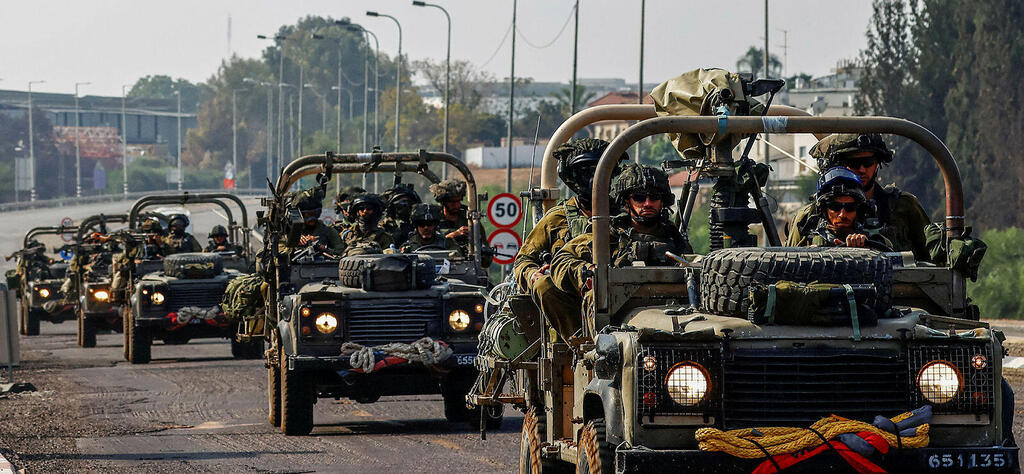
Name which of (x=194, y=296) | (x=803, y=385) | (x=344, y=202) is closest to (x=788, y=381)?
(x=803, y=385)

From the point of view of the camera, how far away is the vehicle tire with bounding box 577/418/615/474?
7504mm

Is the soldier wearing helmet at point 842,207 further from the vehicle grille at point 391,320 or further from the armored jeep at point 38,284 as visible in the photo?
the armored jeep at point 38,284

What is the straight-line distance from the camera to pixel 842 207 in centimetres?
898

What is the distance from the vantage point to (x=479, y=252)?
59.9ft

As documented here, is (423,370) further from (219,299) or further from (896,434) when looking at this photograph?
(219,299)

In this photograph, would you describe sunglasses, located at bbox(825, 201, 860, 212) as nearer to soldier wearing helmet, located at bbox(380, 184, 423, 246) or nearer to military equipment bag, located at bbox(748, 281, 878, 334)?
military equipment bag, located at bbox(748, 281, 878, 334)

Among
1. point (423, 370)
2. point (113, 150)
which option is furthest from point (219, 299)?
point (113, 150)

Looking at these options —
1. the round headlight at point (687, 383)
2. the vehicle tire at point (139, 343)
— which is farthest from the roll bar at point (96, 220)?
the round headlight at point (687, 383)

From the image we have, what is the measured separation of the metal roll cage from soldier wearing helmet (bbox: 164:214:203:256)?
34.1ft

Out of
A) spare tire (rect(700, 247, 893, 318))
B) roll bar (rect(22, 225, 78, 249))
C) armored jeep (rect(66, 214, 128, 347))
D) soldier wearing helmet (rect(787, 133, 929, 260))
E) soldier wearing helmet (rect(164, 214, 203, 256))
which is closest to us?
spare tire (rect(700, 247, 893, 318))

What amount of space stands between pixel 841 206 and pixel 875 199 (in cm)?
86

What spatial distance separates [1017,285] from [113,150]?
13976 centimetres

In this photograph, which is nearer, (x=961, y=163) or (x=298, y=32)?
(x=961, y=163)

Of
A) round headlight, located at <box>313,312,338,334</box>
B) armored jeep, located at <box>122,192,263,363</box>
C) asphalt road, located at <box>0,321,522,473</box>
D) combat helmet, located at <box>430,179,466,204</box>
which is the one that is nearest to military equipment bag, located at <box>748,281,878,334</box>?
asphalt road, located at <box>0,321,522,473</box>
